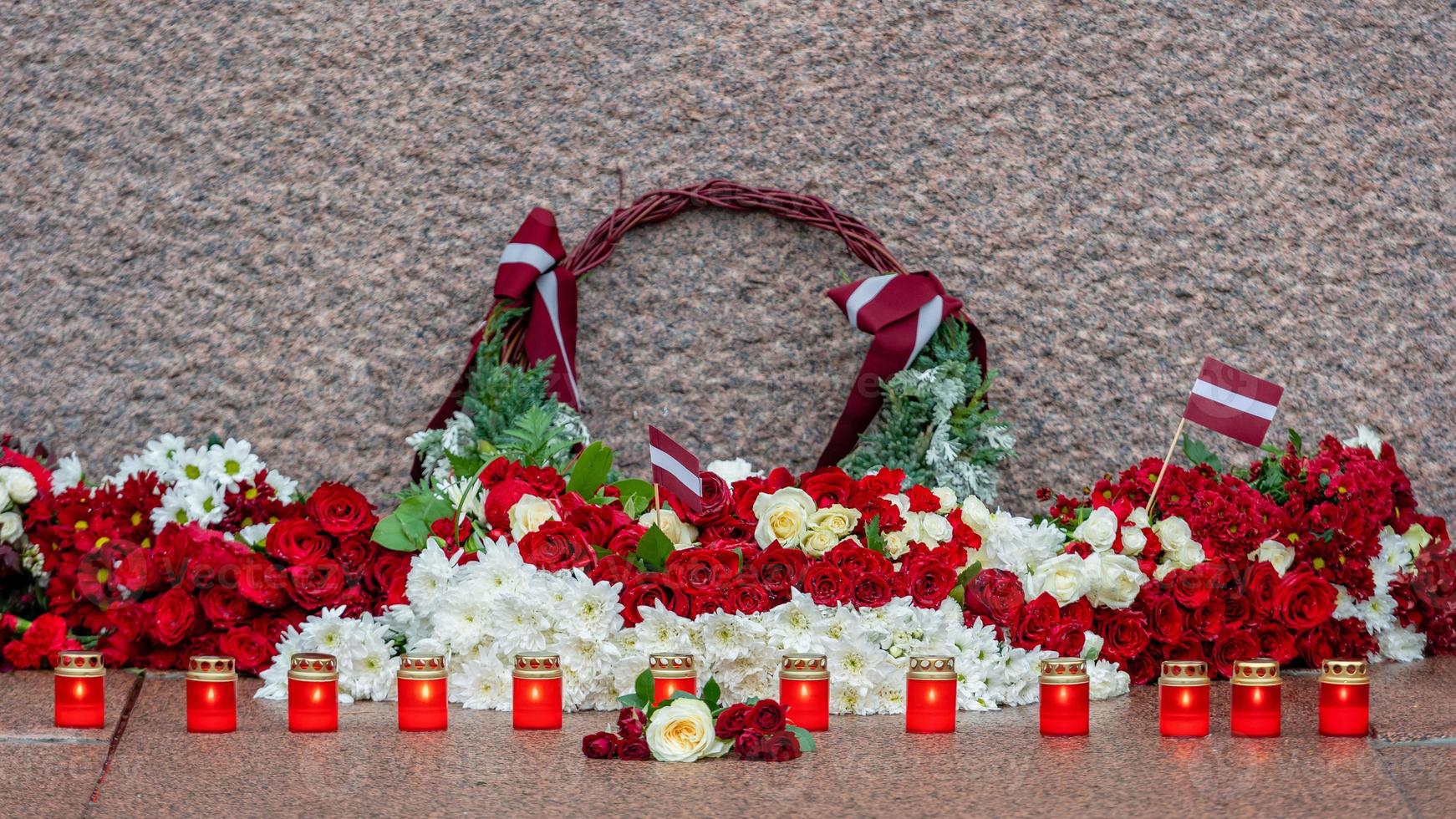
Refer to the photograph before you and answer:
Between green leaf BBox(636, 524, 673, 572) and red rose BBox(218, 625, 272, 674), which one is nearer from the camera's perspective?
green leaf BBox(636, 524, 673, 572)

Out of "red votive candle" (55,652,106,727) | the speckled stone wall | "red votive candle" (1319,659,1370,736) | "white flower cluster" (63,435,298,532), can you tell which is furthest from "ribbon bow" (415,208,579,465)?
"red votive candle" (1319,659,1370,736)

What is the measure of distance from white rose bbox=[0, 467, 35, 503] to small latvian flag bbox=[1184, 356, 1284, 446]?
2.47 metres

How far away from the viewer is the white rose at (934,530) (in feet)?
8.21

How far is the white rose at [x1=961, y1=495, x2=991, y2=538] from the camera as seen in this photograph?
2574 mm

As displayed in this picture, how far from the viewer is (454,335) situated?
3533 mm

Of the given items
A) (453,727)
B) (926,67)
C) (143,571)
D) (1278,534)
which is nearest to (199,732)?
(453,727)

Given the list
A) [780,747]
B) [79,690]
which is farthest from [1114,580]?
[79,690]

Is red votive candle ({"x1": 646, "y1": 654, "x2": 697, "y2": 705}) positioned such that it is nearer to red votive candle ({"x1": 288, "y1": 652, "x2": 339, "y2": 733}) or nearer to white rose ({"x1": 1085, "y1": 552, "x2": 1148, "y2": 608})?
red votive candle ({"x1": 288, "y1": 652, "x2": 339, "y2": 733})

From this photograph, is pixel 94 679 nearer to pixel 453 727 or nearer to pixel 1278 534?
pixel 453 727

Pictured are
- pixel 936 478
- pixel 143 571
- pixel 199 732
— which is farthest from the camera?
pixel 936 478

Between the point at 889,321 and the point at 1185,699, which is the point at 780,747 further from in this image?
the point at 889,321

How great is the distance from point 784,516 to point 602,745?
0.69 metres

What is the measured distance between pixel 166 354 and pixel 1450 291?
334 cm

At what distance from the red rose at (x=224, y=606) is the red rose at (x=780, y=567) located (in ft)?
3.41
